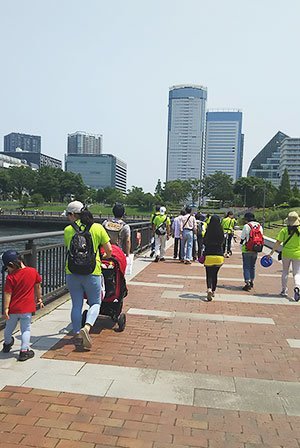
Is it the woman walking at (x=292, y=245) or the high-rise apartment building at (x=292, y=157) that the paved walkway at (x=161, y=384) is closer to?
the woman walking at (x=292, y=245)

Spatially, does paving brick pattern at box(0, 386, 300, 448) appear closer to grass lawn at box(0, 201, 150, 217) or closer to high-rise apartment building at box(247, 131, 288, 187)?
grass lawn at box(0, 201, 150, 217)

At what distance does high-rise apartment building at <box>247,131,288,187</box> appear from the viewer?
6934 inches

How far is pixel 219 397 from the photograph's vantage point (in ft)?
12.4

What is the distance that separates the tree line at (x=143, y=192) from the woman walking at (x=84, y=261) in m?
94.6

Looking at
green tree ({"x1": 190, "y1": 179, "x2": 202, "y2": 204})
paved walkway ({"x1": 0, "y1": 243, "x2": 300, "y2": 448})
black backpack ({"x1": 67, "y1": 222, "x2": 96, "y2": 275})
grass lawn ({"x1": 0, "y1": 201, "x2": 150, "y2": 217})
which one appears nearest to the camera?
paved walkway ({"x1": 0, "y1": 243, "x2": 300, "y2": 448})

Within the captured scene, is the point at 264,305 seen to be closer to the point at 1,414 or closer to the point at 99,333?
the point at 99,333

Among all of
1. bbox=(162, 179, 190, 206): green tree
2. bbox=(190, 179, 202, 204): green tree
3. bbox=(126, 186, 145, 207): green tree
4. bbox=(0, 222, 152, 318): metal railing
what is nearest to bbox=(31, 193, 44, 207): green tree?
bbox=(126, 186, 145, 207): green tree

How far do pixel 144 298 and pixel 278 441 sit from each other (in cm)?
485

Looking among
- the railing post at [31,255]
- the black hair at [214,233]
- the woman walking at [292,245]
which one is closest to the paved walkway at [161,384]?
the railing post at [31,255]

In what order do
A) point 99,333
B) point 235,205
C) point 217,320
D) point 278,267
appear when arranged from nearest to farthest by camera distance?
point 99,333, point 217,320, point 278,267, point 235,205

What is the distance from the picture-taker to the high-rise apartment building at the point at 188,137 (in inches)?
7643

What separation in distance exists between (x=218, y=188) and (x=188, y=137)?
84.3 meters

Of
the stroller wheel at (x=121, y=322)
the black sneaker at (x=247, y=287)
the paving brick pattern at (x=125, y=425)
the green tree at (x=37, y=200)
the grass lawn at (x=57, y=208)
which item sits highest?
the stroller wheel at (x=121, y=322)

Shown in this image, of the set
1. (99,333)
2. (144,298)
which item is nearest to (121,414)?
(99,333)
